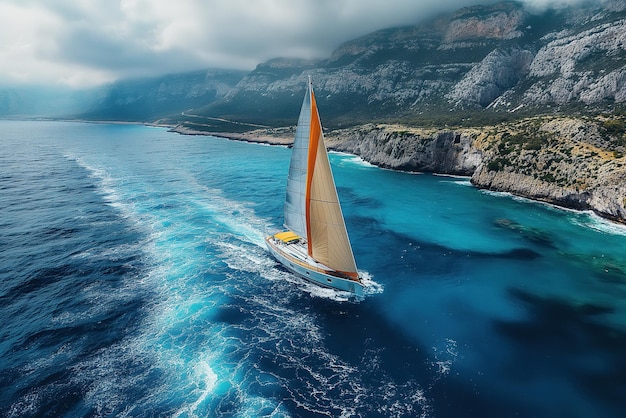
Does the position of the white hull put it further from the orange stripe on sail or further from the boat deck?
the orange stripe on sail

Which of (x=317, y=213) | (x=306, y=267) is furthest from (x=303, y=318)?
(x=317, y=213)

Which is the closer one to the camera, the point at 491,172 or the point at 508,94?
the point at 491,172

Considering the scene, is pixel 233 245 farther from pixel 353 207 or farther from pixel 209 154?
pixel 209 154

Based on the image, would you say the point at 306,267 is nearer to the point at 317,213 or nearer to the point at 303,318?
the point at 317,213

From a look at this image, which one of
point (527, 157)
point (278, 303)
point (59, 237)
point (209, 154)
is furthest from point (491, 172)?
point (209, 154)

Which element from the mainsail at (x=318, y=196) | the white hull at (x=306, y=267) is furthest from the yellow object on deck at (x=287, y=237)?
the mainsail at (x=318, y=196)

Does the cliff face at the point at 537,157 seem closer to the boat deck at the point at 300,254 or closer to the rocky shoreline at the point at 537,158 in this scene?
the rocky shoreline at the point at 537,158
